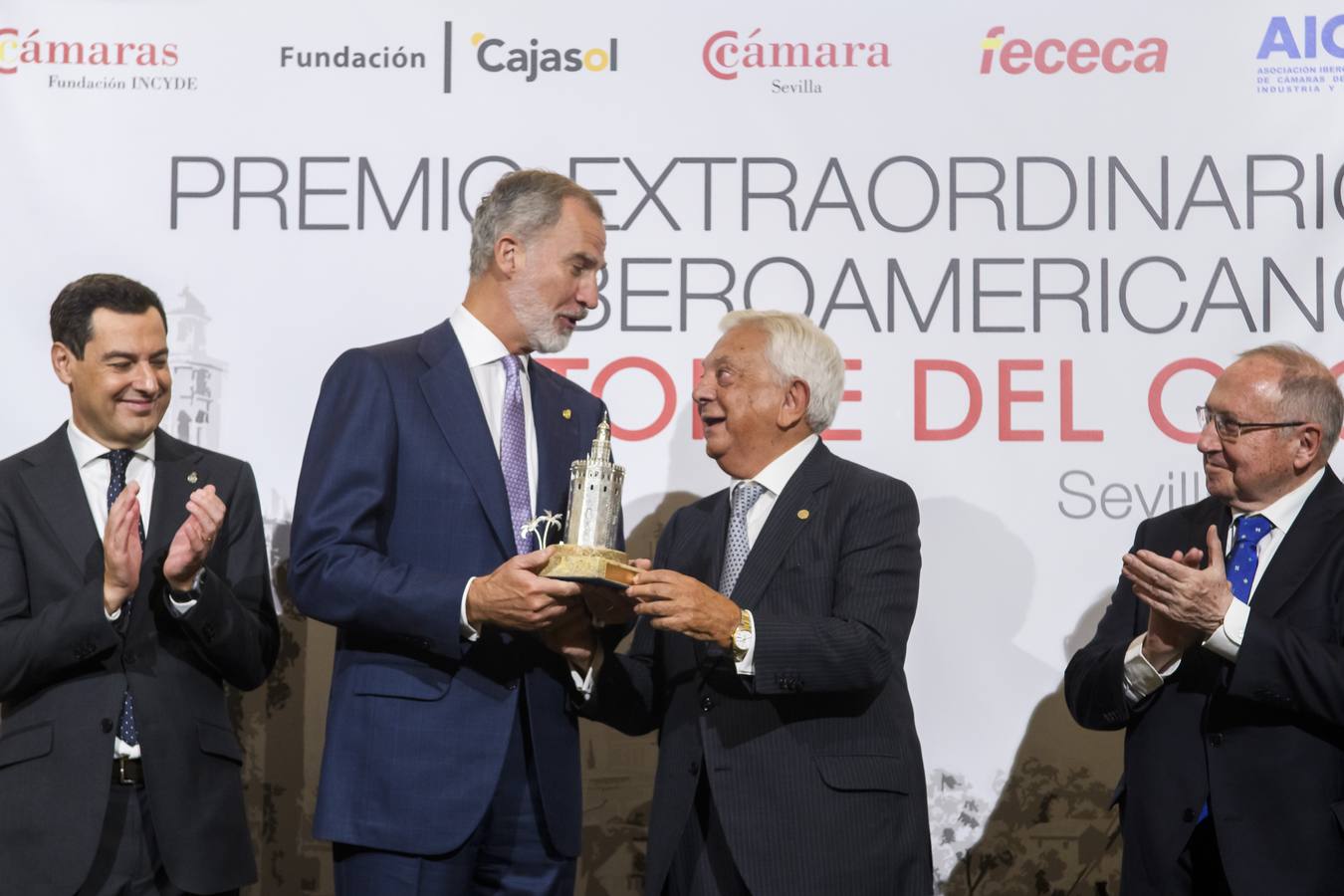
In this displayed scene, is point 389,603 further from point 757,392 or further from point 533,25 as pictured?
point 533,25

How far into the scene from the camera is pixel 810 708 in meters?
3.44

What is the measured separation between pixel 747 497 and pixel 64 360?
1.68 meters

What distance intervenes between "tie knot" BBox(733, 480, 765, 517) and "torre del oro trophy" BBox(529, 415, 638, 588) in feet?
1.51

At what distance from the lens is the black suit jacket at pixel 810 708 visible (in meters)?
3.30

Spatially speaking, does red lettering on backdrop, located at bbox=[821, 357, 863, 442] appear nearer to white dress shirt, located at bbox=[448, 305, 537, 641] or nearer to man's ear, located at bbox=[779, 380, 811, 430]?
man's ear, located at bbox=[779, 380, 811, 430]

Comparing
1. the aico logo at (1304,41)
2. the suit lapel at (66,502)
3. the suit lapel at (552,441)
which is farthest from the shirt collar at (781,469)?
the aico logo at (1304,41)

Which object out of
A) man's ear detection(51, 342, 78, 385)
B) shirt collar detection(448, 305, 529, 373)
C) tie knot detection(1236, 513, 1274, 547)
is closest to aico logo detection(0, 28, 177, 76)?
man's ear detection(51, 342, 78, 385)

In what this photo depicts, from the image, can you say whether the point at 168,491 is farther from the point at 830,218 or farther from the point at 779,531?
the point at 830,218

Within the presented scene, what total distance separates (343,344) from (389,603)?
1781 mm

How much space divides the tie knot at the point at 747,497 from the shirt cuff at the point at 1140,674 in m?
0.93

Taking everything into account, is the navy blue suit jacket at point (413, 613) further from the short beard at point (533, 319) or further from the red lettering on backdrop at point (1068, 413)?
the red lettering on backdrop at point (1068, 413)

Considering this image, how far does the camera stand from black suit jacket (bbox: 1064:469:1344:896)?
133 inches

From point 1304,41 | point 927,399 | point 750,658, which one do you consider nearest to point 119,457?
point 750,658

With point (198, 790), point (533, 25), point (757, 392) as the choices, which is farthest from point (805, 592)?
point (533, 25)
